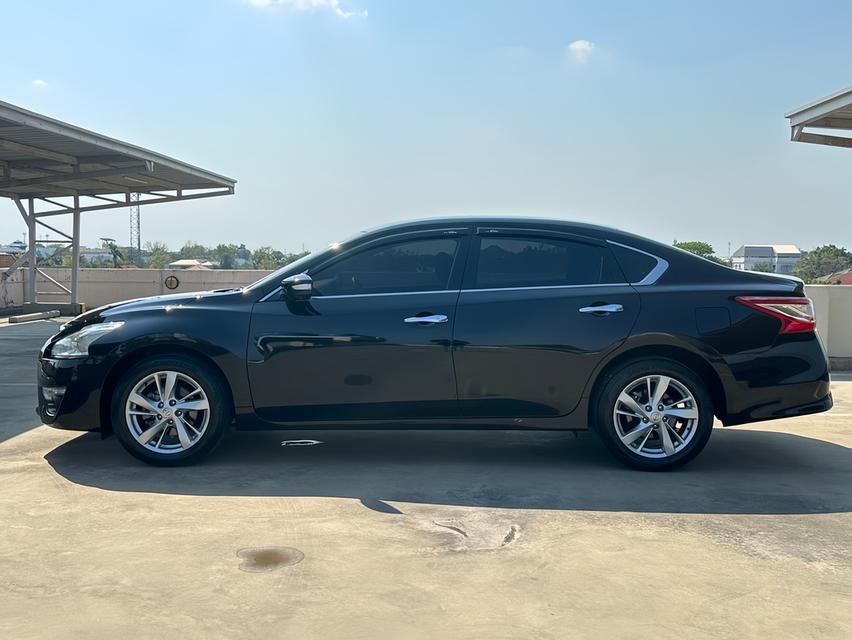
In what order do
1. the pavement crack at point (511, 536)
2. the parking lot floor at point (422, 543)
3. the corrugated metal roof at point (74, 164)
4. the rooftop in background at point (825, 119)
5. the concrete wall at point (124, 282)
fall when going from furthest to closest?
the concrete wall at point (124, 282) < the corrugated metal roof at point (74, 164) < the rooftop in background at point (825, 119) < the pavement crack at point (511, 536) < the parking lot floor at point (422, 543)

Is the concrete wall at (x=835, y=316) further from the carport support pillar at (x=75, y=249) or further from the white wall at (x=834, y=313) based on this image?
the carport support pillar at (x=75, y=249)

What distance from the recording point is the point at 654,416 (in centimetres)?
527

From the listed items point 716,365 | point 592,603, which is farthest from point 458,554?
point 716,365

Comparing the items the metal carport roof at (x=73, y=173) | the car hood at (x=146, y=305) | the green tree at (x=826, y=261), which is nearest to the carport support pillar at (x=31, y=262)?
the metal carport roof at (x=73, y=173)

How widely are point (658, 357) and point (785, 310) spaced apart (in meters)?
0.90

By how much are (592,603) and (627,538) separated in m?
0.82

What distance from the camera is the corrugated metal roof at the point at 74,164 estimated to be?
14.2 metres

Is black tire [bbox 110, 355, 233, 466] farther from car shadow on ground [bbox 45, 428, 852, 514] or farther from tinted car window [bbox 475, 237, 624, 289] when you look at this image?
tinted car window [bbox 475, 237, 624, 289]

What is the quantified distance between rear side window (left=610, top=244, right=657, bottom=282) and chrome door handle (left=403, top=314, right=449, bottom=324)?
1.26 metres

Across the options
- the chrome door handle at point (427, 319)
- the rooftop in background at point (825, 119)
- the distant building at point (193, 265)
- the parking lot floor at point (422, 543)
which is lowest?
the parking lot floor at point (422, 543)

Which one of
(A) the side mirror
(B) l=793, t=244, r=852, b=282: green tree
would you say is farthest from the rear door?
(B) l=793, t=244, r=852, b=282: green tree

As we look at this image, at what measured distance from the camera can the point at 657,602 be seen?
3270 millimetres

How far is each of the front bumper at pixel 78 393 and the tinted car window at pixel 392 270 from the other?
158cm

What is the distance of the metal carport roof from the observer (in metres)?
14.5
